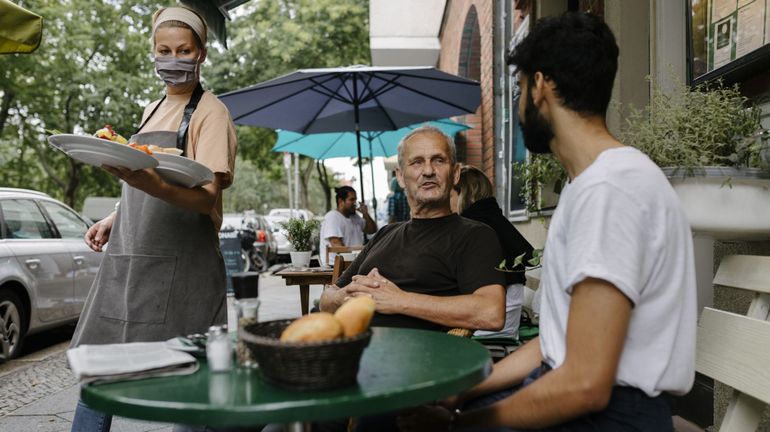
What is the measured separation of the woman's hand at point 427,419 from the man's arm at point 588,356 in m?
0.31

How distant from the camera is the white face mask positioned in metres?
2.45

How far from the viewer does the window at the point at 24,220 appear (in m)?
6.76

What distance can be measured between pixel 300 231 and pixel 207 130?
3.74 metres

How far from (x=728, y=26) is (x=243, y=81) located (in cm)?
1898

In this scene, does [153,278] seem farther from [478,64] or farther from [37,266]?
[478,64]

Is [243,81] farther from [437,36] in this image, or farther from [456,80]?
[456,80]

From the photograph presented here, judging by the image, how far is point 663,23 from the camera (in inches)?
137

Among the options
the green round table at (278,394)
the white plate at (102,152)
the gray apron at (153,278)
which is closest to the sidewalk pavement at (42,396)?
the gray apron at (153,278)

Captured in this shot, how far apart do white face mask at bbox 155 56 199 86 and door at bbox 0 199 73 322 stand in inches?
201

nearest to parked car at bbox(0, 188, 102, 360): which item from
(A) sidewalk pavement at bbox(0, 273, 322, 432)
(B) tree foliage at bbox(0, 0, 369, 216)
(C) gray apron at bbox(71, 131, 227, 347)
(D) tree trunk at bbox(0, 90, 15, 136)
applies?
(A) sidewalk pavement at bbox(0, 273, 322, 432)

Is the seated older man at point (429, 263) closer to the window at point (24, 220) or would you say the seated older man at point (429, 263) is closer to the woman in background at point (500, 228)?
the woman in background at point (500, 228)

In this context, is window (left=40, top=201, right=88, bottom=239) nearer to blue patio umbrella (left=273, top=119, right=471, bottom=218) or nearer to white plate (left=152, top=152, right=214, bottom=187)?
blue patio umbrella (left=273, top=119, right=471, bottom=218)

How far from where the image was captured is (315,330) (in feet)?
4.33

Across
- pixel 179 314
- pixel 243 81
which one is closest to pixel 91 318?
pixel 179 314
